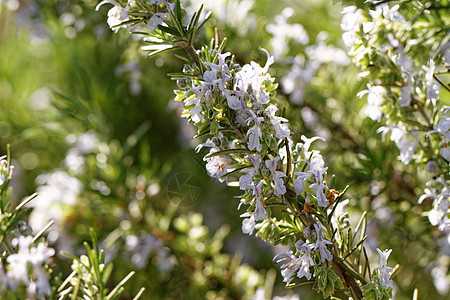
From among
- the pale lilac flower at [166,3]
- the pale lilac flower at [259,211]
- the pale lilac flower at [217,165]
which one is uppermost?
the pale lilac flower at [166,3]

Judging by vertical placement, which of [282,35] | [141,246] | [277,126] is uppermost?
[277,126]

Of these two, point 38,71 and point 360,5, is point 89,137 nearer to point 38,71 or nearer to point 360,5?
point 38,71

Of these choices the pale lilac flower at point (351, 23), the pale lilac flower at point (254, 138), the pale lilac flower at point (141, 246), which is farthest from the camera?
the pale lilac flower at point (141, 246)

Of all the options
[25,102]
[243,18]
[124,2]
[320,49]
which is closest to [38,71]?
[25,102]

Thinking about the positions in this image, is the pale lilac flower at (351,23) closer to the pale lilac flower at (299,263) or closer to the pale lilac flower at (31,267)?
the pale lilac flower at (299,263)

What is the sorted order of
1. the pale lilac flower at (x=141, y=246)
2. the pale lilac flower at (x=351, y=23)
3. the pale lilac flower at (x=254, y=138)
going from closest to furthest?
1. the pale lilac flower at (x=254, y=138)
2. the pale lilac flower at (x=351, y=23)
3. the pale lilac flower at (x=141, y=246)

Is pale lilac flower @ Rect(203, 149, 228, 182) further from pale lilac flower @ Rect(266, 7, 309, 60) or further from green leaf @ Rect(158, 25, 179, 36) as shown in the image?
pale lilac flower @ Rect(266, 7, 309, 60)

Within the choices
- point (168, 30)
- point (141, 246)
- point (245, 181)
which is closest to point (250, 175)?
point (245, 181)

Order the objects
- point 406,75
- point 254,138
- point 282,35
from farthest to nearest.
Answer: point 282,35
point 406,75
point 254,138

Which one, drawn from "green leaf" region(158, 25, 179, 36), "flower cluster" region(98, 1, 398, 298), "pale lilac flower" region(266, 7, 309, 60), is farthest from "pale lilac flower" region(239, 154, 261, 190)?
"pale lilac flower" region(266, 7, 309, 60)

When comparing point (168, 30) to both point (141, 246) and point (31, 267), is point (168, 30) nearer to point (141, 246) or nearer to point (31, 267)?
point (31, 267)

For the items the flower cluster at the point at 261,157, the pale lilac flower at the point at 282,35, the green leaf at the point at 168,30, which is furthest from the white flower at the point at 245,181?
the pale lilac flower at the point at 282,35
